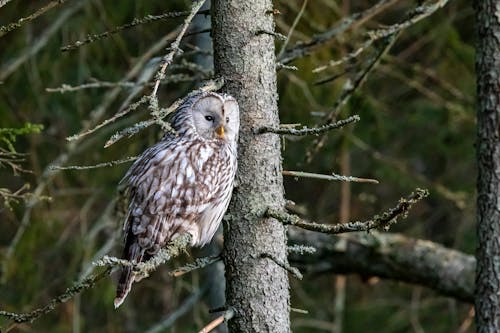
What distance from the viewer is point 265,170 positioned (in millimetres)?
3607

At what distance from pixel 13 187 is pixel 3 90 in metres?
2.26

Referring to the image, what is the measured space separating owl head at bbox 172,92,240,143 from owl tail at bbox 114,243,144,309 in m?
0.59

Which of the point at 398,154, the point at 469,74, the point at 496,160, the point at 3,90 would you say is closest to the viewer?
the point at 496,160

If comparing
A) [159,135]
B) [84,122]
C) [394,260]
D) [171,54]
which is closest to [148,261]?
[171,54]

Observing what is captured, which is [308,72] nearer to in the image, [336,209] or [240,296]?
[336,209]

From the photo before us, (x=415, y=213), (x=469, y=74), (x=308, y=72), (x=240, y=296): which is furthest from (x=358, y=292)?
(x=240, y=296)

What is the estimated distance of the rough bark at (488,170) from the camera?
172 inches

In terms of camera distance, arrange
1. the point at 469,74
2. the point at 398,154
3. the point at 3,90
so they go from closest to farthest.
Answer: the point at 3,90
the point at 469,74
the point at 398,154

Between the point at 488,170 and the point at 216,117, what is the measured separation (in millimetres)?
1288

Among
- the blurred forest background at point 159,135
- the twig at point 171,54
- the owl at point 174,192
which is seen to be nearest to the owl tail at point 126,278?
the owl at point 174,192

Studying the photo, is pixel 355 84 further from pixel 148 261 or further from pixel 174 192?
pixel 148 261

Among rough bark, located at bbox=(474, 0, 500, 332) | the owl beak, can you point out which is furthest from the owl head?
rough bark, located at bbox=(474, 0, 500, 332)

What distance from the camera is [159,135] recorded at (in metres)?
5.89

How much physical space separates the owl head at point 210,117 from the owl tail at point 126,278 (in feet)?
1.94
